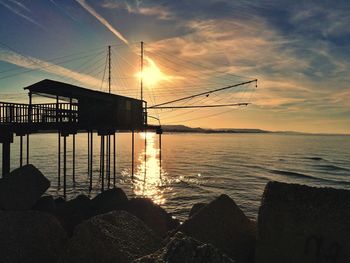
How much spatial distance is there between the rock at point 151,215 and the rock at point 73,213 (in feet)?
6.73

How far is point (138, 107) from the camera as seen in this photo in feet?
96.3

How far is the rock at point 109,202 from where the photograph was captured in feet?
46.3

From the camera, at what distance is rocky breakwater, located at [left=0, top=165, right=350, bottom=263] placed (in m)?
5.93

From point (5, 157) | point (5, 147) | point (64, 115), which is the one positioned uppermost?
point (64, 115)

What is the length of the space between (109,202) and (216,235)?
28.5ft

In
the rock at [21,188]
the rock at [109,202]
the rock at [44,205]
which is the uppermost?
the rock at [21,188]

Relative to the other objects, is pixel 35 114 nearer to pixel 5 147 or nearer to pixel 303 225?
pixel 5 147

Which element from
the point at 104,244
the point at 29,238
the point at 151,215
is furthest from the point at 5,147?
the point at 104,244

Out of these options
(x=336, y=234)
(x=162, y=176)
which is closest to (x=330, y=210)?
(x=336, y=234)

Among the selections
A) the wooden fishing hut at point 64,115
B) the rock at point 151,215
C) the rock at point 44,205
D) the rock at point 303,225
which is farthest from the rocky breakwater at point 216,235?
the wooden fishing hut at point 64,115

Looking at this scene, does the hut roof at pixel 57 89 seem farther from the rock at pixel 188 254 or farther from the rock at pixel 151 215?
the rock at pixel 188 254

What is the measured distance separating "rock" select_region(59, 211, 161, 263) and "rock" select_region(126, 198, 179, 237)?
5331mm

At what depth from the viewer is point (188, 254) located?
4.52m

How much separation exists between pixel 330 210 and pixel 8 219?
7.42 meters
